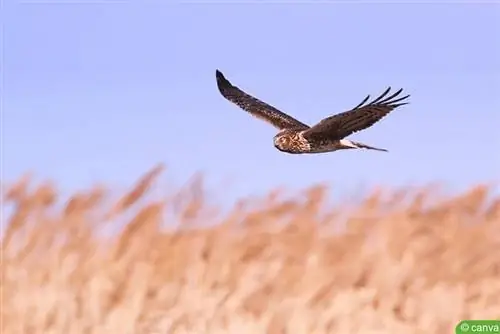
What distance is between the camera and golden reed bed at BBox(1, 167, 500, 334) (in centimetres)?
198

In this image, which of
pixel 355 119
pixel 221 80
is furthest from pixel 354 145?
pixel 221 80

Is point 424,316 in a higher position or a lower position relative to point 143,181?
lower

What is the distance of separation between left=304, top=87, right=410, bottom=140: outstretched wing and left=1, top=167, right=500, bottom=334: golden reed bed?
182 millimetres

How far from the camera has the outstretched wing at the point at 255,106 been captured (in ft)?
7.73

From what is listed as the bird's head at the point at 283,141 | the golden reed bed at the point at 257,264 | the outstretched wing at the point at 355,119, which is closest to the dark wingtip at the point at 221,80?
the bird's head at the point at 283,141

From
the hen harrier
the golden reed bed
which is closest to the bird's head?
the hen harrier

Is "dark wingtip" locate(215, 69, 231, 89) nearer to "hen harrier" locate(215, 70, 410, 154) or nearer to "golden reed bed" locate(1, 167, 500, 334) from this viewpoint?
"hen harrier" locate(215, 70, 410, 154)

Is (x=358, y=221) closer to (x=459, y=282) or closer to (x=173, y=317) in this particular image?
(x=459, y=282)

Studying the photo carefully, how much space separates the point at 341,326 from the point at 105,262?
1.93ft

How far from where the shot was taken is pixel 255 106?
8.09ft

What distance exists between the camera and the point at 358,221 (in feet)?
6.58

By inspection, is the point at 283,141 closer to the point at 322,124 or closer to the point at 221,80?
the point at 322,124

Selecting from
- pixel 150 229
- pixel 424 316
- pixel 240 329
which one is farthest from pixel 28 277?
pixel 424 316

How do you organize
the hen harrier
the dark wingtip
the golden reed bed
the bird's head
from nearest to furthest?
the golden reed bed < the hen harrier < the bird's head < the dark wingtip
